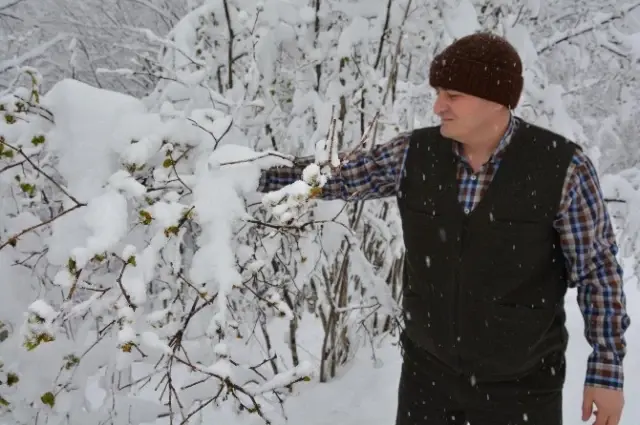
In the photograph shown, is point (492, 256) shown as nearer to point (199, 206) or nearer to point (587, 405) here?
point (587, 405)

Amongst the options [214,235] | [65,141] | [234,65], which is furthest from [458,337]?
[234,65]

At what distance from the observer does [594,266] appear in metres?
1.80

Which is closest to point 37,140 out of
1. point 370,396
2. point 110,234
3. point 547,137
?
point 110,234

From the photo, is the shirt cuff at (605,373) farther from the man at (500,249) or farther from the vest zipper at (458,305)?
the vest zipper at (458,305)

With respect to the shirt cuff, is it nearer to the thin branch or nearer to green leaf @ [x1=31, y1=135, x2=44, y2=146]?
green leaf @ [x1=31, y1=135, x2=44, y2=146]

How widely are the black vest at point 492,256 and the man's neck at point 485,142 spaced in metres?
0.05

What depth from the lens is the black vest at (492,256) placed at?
178 centimetres

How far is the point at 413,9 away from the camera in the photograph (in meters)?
3.12

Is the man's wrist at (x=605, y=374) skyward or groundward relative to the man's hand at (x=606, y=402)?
skyward

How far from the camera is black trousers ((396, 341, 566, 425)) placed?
192 centimetres

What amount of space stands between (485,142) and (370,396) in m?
2.03

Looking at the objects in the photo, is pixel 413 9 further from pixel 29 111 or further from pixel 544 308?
pixel 29 111

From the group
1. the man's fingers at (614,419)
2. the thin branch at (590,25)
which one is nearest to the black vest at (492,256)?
the man's fingers at (614,419)

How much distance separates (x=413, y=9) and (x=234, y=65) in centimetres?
103
